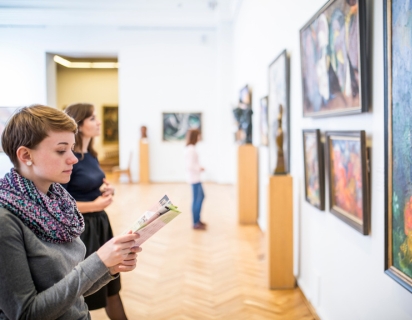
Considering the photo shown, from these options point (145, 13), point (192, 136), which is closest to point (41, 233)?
→ point (192, 136)

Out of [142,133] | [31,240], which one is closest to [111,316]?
[31,240]

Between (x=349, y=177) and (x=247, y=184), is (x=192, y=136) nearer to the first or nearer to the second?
(x=247, y=184)

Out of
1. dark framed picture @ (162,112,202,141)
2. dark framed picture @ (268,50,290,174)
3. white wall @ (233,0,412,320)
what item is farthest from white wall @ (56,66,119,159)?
dark framed picture @ (268,50,290,174)

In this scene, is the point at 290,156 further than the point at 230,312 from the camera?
Yes

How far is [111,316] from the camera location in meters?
4.19

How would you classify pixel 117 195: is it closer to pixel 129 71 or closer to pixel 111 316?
pixel 129 71

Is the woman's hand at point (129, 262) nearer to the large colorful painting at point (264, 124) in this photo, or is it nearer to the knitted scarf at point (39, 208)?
the knitted scarf at point (39, 208)

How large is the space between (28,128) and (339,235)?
3.16m

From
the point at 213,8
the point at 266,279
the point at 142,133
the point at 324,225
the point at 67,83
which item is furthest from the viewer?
the point at 67,83

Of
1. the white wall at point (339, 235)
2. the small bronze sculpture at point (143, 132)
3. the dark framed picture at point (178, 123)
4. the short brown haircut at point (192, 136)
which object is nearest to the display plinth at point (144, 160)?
the small bronze sculpture at point (143, 132)

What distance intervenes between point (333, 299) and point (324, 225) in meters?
0.77

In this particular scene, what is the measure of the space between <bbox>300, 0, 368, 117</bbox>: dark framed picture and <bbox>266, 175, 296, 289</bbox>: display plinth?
1299mm

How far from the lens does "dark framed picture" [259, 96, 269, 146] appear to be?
27.7 ft

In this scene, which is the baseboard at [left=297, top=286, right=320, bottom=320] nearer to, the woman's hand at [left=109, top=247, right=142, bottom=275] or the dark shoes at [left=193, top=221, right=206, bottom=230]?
the woman's hand at [left=109, top=247, right=142, bottom=275]
